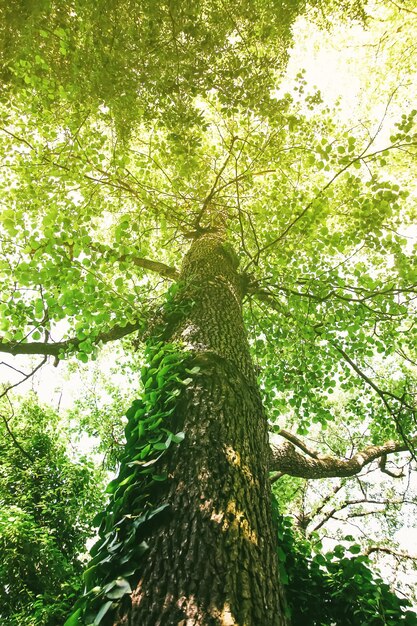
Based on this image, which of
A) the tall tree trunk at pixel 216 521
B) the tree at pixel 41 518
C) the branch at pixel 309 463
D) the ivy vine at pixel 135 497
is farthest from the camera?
the tree at pixel 41 518

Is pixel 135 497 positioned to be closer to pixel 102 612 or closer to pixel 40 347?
pixel 102 612

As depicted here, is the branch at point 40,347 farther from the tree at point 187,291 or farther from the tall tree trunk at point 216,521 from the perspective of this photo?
the tall tree trunk at point 216,521

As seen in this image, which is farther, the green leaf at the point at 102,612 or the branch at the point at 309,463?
the branch at the point at 309,463

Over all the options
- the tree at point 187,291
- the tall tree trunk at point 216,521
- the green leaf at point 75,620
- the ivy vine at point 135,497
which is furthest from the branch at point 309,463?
the green leaf at point 75,620

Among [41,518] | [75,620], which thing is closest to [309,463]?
[75,620]

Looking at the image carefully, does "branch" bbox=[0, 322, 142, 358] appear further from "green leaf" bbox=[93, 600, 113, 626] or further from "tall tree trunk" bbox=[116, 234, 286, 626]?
"green leaf" bbox=[93, 600, 113, 626]

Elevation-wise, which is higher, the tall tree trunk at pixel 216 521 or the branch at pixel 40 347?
the branch at pixel 40 347

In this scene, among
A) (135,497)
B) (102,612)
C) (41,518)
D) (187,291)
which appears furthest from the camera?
(41,518)

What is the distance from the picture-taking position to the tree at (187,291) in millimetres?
1722

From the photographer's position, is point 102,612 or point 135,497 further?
point 135,497

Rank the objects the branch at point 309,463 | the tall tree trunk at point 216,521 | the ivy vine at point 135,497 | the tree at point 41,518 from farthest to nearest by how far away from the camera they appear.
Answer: the tree at point 41,518
the branch at point 309,463
the ivy vine at point 135,497
the tall tree trunk at point 216,521

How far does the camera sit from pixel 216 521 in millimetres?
1760

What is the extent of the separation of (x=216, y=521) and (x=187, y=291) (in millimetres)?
2639

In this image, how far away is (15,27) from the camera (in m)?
4.74
